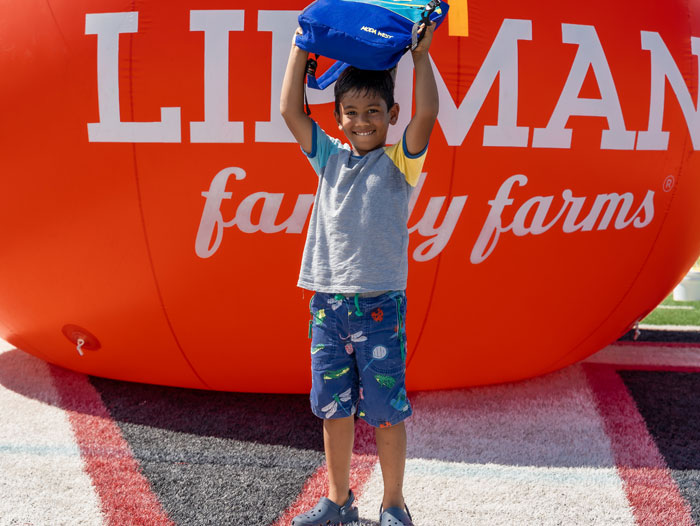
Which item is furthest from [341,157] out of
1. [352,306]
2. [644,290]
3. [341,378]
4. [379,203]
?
[644,290]

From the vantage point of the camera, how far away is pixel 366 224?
71.7 inches

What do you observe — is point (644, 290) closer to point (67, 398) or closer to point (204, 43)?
point (204, 43)

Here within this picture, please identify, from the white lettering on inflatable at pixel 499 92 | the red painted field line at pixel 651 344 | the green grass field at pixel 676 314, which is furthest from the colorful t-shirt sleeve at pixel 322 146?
the green grass field at pixel 676 314

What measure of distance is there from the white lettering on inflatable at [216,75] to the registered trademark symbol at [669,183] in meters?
1.45

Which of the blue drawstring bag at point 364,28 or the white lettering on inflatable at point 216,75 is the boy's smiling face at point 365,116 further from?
the white lettering on inflatable at point 216,75

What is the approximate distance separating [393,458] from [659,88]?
1499 millimetres

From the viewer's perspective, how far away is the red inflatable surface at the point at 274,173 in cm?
225

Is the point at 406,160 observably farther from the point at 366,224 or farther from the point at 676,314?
the point at 676,314

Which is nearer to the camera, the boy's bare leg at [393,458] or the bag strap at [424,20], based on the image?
the bag strap at [424,20]

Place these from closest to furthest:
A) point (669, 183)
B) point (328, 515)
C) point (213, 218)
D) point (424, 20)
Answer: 1. point (424, 20)
2. point (328, 515)
3. point (213, 218)
4. point (669, 183)

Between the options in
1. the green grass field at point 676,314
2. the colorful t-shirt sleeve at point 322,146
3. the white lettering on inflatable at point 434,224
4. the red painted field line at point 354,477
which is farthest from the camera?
the green grass field at point 676,314

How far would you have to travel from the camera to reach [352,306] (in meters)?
1.84

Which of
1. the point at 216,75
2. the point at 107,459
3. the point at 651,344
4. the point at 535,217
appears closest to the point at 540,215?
the point at 535,217

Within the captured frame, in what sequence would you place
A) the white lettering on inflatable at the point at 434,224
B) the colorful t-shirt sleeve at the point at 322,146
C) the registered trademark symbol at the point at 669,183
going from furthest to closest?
the registered trademark symbol at the point at 669,183, the white lettering on inflatable at the point at 434,224, the colorful t-shirt sleeve at the point at 322,146
